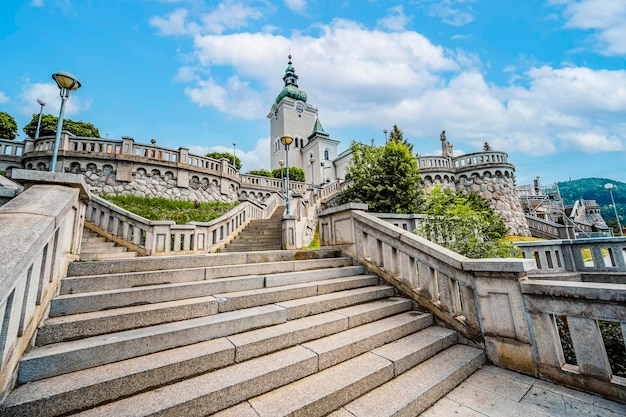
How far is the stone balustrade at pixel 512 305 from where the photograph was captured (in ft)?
8.76

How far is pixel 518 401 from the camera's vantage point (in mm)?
2588

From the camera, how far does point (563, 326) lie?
5098 millimetres

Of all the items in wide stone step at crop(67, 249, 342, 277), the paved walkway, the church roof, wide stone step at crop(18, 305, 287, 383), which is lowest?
the paved walkway

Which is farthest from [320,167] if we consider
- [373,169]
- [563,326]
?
[563,326]

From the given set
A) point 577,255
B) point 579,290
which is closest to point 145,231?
point 579,290

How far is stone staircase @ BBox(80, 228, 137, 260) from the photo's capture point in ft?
24.4

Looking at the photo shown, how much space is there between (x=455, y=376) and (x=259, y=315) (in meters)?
2.39

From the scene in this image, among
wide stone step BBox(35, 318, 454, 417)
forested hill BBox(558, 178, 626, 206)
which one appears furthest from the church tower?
forested hill BBox(558, 178, 626, 206)

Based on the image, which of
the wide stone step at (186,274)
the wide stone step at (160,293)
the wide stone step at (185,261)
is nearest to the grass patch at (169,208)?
the wide stone step at (185,261)

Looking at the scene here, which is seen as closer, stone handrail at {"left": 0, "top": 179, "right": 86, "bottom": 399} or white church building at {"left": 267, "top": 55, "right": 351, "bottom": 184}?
stone handrail at {"left": 0, "top": 179, "right": 86, "bottom": 399}

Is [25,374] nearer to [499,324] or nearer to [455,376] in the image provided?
[455,376]

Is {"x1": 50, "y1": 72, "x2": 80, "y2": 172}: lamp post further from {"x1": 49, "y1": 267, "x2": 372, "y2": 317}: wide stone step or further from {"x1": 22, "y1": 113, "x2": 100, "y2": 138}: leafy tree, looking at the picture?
{"x1": 22, "y1": 113, "x2": 100, "y2": 138}: leafy tree

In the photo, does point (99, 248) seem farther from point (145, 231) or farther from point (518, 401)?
point (518, 401)

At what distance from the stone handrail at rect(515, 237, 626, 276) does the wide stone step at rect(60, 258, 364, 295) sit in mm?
6122
